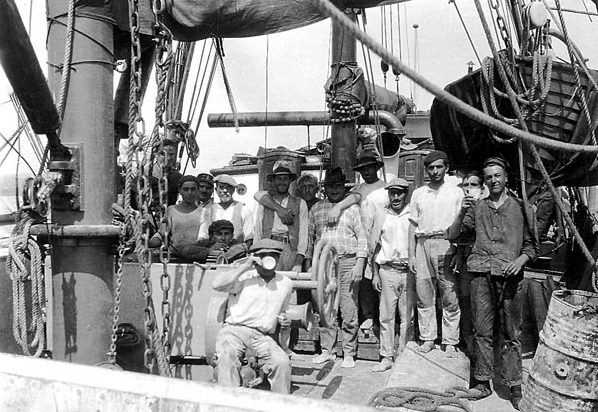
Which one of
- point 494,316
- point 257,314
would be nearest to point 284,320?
point 257,314

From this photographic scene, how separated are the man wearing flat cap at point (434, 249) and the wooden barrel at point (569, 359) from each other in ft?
4.86

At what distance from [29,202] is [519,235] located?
3303 millimetres

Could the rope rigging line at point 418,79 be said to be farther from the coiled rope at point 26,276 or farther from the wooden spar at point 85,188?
the coiled rope at point 26,276

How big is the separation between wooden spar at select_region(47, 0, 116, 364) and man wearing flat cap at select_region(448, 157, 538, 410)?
2.62m

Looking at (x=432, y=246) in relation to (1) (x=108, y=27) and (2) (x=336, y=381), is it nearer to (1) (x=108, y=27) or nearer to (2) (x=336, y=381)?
(2) (x=336, y=381)

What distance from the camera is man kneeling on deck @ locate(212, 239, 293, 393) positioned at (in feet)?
13.5

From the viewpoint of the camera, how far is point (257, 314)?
429 centimetres

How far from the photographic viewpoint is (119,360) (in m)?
4.03

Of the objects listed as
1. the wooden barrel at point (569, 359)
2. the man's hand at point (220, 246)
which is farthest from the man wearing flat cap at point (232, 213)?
the wooden barrel at point (569, 359)

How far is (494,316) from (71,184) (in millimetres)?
3099

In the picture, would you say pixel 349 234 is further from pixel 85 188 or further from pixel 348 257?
pixel 85 188

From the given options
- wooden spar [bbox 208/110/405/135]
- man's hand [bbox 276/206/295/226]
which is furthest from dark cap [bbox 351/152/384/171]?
wooden spar [bbox 208/110/405/135]

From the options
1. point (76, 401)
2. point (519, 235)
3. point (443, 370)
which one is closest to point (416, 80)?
point (76, 401)

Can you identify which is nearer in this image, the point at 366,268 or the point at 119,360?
the point at 119,360
